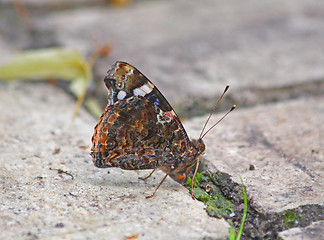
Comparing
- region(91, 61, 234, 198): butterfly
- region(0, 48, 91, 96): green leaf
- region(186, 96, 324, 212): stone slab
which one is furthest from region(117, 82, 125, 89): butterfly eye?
region(0, 48, 91, 96): green leaf

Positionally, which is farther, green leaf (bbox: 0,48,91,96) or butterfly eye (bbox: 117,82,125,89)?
green leaf (bbox: 0,48,91,96)

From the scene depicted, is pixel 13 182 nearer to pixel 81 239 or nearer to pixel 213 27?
pixel 81 239

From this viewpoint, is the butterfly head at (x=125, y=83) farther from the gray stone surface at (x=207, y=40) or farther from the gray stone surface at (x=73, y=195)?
the gray stone surface at (x=207, y=40)

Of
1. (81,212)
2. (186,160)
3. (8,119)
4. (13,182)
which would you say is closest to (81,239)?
(81,212)

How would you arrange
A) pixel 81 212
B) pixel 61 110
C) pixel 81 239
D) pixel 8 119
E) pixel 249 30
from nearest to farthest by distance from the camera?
pixel 81 239 < pixel 81 212 < pixel 8 119 < pixel 61 110 < pixel 249 30

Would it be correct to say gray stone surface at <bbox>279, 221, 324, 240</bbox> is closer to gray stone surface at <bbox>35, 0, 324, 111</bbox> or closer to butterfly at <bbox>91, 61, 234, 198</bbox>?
butterfly at <bbox>91, 61, 234, 198</bbox>

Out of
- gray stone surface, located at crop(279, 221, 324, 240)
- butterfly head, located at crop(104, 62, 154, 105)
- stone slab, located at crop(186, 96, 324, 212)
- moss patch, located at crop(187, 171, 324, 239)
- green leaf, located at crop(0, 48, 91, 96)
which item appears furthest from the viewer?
green leaf, located at crop(0, 48, 91, 96)

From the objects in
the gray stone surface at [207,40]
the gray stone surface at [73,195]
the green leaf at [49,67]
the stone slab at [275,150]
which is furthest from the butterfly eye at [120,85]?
the green leaf at [49,67]

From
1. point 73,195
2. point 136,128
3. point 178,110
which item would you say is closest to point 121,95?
point 136,128

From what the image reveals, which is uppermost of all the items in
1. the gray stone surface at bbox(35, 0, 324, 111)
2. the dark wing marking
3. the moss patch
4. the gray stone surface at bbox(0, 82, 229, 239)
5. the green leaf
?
the gray stone surface at bbox(35, 0, 324, 111)
